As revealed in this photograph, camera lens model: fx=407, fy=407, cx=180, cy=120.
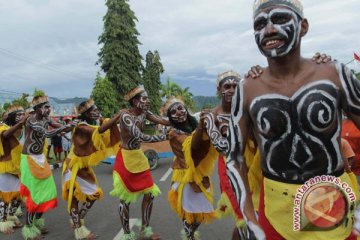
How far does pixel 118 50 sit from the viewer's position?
96.8ft

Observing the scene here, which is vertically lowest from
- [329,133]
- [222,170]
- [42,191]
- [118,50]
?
[42,191]

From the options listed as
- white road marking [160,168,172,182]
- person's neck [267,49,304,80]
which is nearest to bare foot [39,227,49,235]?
white road marking [160,168,172,182]

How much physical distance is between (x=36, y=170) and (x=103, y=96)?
19908 millimetres

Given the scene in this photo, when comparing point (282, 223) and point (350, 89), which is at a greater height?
point (350, 89)

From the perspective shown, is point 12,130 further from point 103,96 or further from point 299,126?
point 103,96

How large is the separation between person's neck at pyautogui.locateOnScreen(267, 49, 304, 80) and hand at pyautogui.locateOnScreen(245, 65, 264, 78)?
107mm

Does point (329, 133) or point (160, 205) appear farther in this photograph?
point (160, 205)

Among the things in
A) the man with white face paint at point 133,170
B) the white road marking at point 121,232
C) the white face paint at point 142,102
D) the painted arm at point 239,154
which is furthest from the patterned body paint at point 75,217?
the painted arm at point 239,154

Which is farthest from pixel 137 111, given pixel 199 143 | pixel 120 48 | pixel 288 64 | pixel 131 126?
pixel 120 48

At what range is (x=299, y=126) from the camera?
192 cm

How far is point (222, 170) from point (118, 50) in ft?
88.0

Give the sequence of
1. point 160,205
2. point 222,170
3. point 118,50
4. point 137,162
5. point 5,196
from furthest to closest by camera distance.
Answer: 1. point 118,50
2. point 160,205
3. point 5,196
4. point 137,162
5. point 222,170

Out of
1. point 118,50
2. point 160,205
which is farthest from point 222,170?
point 118,50

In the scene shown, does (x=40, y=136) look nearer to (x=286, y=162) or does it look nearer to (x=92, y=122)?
(x=92, y=122)
